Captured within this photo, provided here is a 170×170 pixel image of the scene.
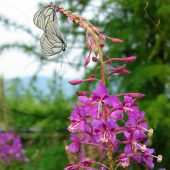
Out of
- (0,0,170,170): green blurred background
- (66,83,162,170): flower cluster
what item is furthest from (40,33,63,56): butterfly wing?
(0,0,170,170): green blurred background

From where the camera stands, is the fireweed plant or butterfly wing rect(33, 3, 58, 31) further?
butterfly wing rect(33, 3, 58, 31)

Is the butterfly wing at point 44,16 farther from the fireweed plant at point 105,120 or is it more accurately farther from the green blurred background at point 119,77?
the green blurred background at point 119,77

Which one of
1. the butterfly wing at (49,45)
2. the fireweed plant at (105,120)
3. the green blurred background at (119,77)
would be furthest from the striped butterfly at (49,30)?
the green blurred background at (119,77)

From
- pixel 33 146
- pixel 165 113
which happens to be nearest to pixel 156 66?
pixel 165 113

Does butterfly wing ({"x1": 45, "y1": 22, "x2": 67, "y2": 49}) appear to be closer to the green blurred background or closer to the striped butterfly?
the striped butterfly

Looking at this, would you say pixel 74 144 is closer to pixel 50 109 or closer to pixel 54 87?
pixel 50 109

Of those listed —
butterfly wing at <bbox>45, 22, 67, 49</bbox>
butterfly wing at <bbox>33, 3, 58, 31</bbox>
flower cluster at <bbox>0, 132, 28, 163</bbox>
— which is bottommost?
flower cluster at <bbox>0, 132, 28, 163</bbox>
